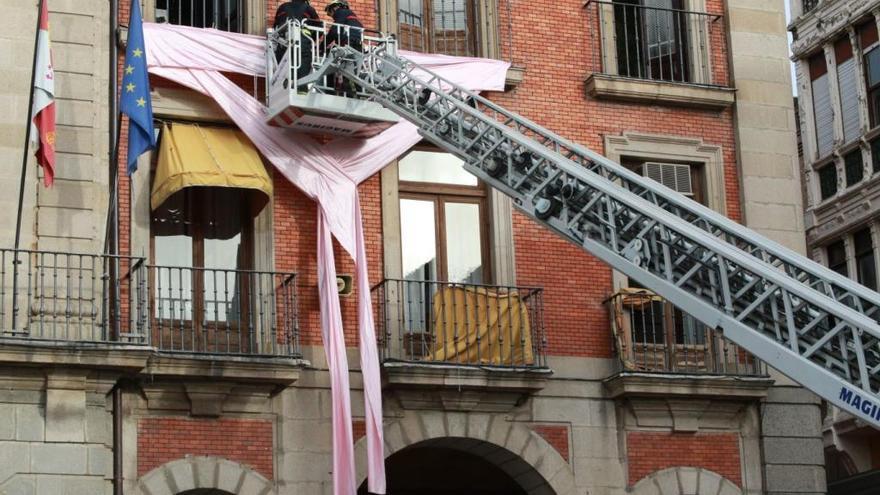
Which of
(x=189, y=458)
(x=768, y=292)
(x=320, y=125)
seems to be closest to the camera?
(x=768, y=292)

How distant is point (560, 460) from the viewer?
21109mm

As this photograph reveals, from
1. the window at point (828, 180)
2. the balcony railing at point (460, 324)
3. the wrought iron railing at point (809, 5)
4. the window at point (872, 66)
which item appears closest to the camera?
the balcony railing at point (460, 324)

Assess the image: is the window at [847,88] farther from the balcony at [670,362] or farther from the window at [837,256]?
the balcony at [670,362]

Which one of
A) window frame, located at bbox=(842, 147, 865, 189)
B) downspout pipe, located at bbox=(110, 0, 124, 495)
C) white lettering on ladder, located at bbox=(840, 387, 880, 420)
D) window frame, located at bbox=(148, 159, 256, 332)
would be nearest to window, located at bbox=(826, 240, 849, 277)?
window frame, located at bbox=(842, 147, 865, 189)

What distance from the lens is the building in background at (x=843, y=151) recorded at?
111 feet

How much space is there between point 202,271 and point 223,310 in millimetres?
519

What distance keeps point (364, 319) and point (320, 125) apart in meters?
2.42

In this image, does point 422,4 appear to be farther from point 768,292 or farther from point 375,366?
point 768,292

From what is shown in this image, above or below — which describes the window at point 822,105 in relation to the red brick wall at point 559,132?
above

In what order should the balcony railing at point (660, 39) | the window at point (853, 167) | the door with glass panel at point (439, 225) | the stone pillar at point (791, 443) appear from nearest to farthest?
the door with glass panel at point (439, 225), the stone pillar at point (791, 443), the balcony railing at point (660, 39), the window at point (853, 167)

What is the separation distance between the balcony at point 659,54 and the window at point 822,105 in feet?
41.9

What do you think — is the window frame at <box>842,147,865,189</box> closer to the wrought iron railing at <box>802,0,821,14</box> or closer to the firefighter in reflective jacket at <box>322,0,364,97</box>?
the wrought iron railing at <box>802,0,821,14</box>

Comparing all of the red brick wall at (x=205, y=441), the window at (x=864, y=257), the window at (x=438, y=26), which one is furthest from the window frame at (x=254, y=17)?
the window at (x=864, y=257)

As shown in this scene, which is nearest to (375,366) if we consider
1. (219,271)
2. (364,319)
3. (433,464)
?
(364,319)
